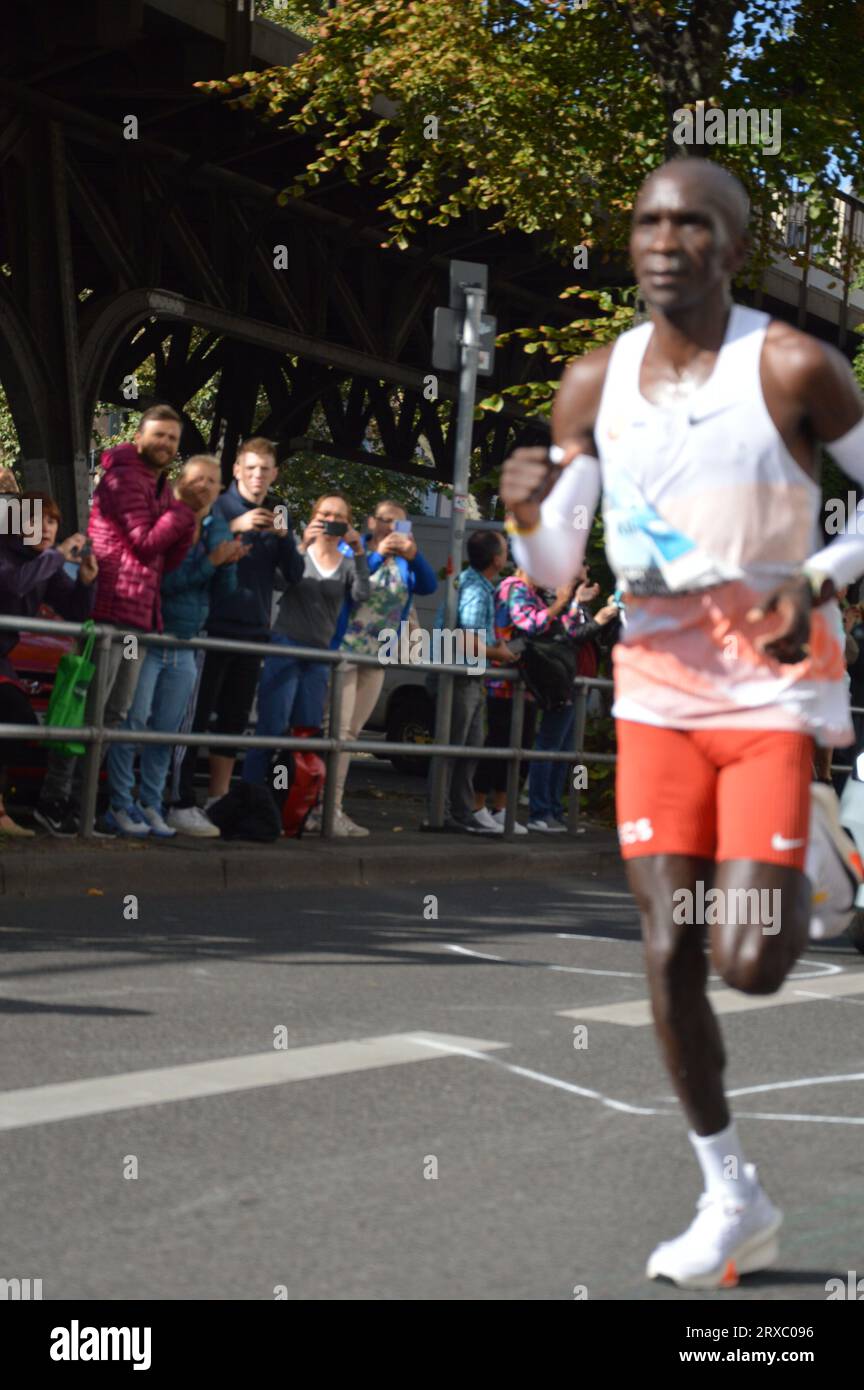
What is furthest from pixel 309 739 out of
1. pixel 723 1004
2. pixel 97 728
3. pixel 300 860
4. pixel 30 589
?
pixel 723 1004

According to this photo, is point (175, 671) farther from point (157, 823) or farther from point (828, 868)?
point (828, 868)

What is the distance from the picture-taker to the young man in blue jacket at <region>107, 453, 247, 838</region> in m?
10.7

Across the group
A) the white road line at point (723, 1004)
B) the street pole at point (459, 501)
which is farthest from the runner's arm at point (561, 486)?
the street pole at point (459, 501)

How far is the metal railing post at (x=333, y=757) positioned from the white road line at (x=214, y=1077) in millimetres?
5247

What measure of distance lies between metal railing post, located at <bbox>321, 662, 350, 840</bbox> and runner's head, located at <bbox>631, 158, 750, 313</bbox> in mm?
7836

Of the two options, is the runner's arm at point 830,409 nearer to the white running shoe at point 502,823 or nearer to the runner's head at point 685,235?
the runner's head at point 685,235

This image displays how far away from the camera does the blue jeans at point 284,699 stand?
1171 cm

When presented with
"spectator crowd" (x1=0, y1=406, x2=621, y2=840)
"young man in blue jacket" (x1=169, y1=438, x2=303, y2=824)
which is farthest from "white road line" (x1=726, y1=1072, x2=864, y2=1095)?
"young man in blue jacket" (x1=169, y1=438, x2=303, y2=824)

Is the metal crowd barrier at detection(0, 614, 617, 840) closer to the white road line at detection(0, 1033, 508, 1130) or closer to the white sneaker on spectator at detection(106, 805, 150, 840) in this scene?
the white sneaker on spectator at detection(106, 805, 150, 840)

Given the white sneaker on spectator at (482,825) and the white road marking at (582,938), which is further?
the white sneaker on spectator at (482,825)

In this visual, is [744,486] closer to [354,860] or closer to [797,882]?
[797,882]

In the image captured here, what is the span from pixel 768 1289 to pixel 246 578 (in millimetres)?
7875

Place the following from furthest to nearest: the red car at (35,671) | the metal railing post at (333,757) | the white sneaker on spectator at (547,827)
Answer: the white sneaker on spectator at (547,827)
the metal railing post at (333,757)
the red car at (35,671)

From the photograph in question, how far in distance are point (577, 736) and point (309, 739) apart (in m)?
2.80
